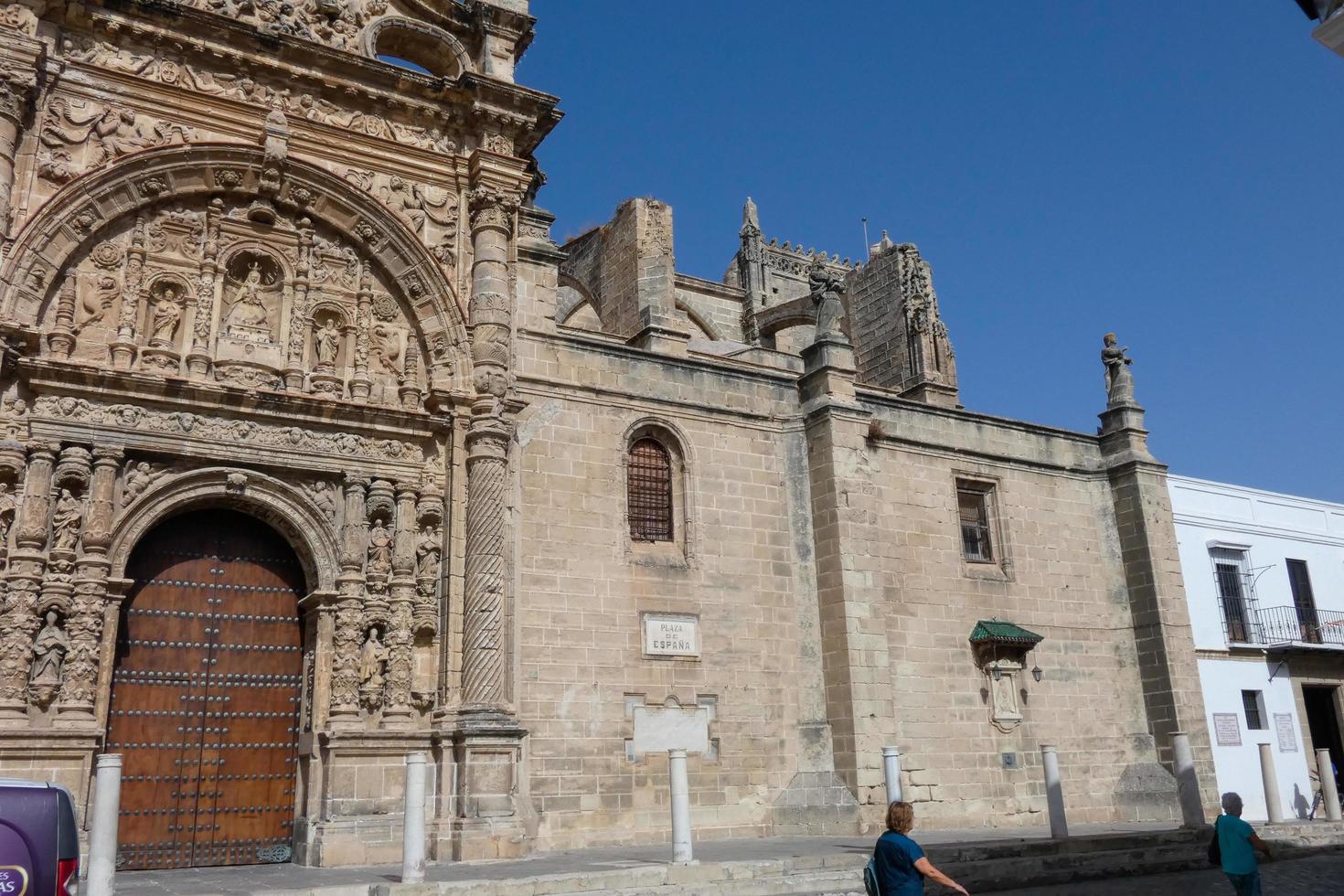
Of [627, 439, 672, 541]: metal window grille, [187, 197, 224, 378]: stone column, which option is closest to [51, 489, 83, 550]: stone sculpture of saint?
[187, 197, 224, 378]: stone column

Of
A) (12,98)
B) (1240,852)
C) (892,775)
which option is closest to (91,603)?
(12,98)

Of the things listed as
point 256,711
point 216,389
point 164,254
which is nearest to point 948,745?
point 256,711

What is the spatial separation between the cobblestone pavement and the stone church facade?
3.49 metres

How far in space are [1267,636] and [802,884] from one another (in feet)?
49.0

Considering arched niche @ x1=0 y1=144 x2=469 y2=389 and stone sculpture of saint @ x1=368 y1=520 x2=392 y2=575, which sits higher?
arched niche @ x1=0 y1=144 x2=469 y2=389

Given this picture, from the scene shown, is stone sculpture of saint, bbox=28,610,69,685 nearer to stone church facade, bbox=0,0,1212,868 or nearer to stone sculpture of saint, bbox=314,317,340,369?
stone church facade, bbox=0,0,1212,868

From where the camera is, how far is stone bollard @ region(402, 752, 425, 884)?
376 inches

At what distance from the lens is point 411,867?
9.55 meters

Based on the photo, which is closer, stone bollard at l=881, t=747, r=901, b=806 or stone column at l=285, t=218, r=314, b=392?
stone column at l=285, t=218, r=314, b=392

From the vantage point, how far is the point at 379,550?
12938 millimetres

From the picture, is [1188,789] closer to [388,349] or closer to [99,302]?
[388,349]

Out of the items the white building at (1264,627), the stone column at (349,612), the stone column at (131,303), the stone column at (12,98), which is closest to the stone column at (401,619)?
the stone column at (349,612)

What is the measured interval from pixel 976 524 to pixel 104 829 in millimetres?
14047

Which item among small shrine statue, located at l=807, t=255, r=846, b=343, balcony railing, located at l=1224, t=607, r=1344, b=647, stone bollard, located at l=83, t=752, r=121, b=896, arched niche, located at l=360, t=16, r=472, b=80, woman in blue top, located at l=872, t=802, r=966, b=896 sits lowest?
woman in blue top, located at l=872, t=802, r=966, b=896
